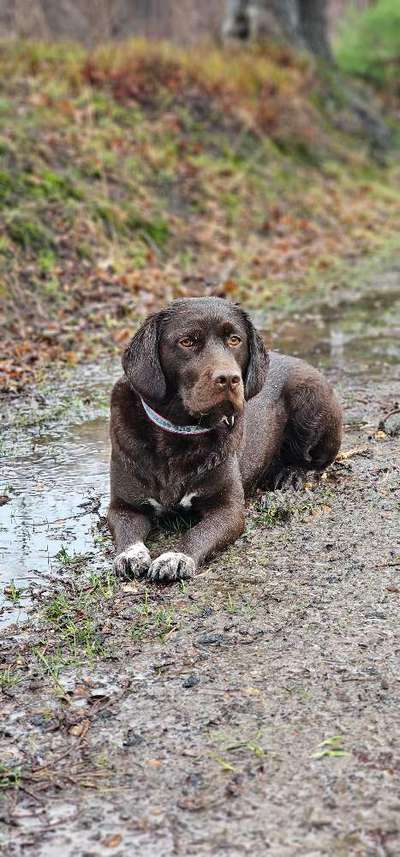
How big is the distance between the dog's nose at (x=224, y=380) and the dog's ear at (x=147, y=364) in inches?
15.0

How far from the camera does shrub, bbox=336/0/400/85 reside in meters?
29.1

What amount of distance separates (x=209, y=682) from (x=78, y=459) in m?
3.15

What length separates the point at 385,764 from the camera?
325 cm

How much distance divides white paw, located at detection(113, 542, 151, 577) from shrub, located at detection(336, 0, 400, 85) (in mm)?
26160

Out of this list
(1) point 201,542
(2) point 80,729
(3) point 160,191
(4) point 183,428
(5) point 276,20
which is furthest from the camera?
(5) point 276,20

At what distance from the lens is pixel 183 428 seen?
5.26m

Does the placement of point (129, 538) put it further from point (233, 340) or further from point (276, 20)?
point (276, 20)

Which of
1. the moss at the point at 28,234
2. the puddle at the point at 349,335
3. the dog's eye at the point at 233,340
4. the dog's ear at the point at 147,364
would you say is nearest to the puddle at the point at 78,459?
the puddle at the point at 349,335

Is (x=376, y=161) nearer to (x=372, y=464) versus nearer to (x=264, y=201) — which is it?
(x=264, y=201)

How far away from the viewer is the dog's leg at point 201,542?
15.9 feet

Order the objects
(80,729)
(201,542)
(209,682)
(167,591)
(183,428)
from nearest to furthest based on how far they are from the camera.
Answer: (80,729) < (209,682) < (167,591) < (201,542) < (183,428)

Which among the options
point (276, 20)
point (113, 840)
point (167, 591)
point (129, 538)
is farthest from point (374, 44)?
point (113, 840)

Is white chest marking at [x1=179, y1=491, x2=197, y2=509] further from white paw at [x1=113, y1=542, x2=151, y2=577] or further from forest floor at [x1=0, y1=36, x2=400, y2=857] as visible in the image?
white paw at [x1=113, y1=542, x2=151, y2=577]

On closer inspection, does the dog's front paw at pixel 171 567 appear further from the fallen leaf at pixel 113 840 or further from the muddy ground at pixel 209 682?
the fallen leaf at pixel 113 840
